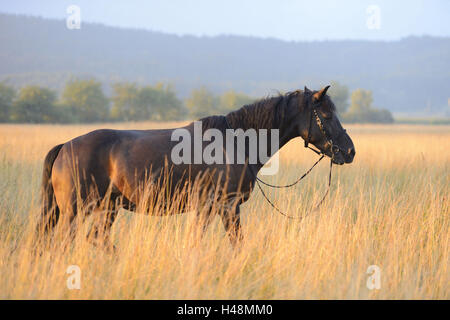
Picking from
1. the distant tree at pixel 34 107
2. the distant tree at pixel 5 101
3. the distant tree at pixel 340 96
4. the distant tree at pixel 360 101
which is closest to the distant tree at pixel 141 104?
the distant tree at pixel 34 107

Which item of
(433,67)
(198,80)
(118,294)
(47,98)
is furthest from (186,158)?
(433,67)

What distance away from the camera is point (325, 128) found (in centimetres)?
441

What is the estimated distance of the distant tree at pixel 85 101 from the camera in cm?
4956

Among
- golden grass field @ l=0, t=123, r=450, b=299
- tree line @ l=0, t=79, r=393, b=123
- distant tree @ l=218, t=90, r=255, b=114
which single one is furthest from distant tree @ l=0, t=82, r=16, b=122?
golden grass field @ l=0, t=123, r=450, b=299

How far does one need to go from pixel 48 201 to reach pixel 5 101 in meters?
44.0

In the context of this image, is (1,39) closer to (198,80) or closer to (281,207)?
(198,80)

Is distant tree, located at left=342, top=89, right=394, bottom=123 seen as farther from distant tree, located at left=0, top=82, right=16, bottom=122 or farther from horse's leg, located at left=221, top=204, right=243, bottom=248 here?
horse's leg, located at left=221, top=204, right=243, bottom=248

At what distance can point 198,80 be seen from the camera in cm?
15375

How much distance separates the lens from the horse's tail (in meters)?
4.19

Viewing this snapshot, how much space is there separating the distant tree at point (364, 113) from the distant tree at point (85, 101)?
37.0m

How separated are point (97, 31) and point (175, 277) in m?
191

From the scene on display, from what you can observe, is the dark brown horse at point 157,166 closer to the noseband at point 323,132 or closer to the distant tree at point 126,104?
the noseband at point 323,132

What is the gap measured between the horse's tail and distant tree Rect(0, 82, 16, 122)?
40790mm

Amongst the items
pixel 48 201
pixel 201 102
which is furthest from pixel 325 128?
pixel 201 102
